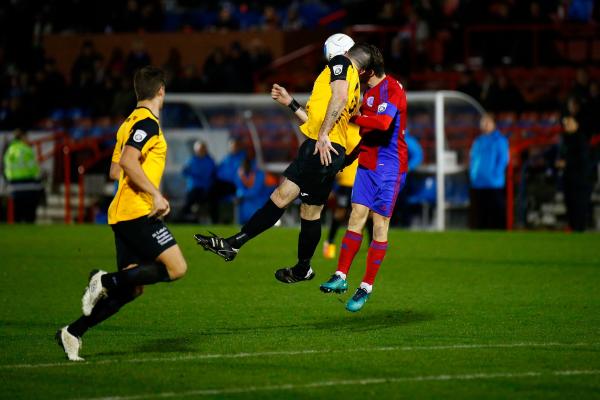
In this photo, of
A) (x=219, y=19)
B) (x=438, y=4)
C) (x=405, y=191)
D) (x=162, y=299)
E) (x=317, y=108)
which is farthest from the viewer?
(x=219, y=19)

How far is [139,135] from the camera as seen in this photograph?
8.53 meters

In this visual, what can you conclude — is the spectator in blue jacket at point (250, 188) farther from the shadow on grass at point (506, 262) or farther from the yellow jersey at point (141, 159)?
the yellow jersey at point (141, 159)

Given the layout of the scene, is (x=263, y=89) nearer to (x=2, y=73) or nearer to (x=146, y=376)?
(x=2, y=73)

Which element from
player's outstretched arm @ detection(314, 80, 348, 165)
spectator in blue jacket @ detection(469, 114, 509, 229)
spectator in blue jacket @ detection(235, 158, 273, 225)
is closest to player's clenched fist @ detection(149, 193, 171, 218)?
player's outstretched arm @ detection(314, 80, 348, 165)

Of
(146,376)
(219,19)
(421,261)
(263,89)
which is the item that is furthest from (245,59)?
(146,376)

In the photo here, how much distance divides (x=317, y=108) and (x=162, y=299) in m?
3.05

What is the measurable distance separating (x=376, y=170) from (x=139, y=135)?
10.2 ft

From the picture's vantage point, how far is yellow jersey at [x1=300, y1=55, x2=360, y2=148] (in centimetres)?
1074

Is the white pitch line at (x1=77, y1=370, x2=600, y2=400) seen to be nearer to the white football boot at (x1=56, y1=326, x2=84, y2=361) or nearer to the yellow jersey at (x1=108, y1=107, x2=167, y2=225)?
the white football boot at (x1=56, y1=326, x2=84, y2=361)

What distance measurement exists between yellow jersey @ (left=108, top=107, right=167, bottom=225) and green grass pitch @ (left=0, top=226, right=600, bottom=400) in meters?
1.05

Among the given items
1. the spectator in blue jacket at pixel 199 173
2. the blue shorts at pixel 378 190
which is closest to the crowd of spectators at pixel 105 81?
the spectator in blue jacket at pixel 199 173

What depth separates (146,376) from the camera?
320 inches

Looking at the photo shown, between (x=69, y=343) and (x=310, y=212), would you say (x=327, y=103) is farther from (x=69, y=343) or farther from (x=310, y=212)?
(x=69, y=343)

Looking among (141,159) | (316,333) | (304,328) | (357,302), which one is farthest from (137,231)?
(357,302)
